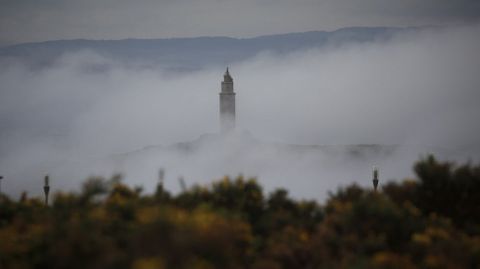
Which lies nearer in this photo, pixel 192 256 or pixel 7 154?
pixel 192 256

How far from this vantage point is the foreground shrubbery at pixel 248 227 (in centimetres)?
1064

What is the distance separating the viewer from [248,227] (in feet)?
43.5

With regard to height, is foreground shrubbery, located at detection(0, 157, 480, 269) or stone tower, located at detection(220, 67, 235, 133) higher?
stone tower, located at detection(220, 67, 235, 133)

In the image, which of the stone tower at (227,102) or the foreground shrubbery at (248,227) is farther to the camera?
the stone tower at (227,102)

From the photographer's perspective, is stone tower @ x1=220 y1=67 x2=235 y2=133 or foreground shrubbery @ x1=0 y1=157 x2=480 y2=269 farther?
stone tower @ x1=220 y1=67 x2=235 y2=133

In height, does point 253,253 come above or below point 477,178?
below

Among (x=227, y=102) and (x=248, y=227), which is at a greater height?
(x=227, y=102)

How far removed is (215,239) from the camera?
11.2 meters

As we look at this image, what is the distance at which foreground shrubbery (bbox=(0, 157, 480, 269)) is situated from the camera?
34.9ft

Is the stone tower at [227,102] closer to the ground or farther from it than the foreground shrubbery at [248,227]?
farther from it

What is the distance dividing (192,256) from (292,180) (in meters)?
52.2

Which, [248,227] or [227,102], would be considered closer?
[248,227]

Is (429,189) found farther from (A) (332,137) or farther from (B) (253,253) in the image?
(A) (332,137)

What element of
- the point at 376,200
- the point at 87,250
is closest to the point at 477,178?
the point at 376,200
